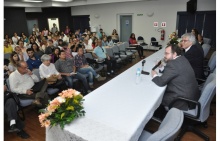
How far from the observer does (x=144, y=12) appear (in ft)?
31.6

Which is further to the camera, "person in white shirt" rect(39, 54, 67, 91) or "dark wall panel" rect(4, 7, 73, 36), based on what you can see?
"dark wall panel" rect(4, 7, 73, 36)

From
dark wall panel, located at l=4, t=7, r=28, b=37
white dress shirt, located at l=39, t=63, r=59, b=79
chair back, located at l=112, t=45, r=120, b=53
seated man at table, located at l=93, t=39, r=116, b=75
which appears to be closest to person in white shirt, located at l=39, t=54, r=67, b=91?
white dress shirt, located at l=39, t=63, r=59, b=79

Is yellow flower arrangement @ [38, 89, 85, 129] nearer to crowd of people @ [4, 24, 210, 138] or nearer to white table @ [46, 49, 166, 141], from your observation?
white table @ [46, 49, 166, 141]

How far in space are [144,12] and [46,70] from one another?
7.67 metres

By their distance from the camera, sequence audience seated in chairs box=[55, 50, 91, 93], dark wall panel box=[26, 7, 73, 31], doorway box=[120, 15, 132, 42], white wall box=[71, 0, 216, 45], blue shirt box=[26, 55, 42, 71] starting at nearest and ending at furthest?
audience seated in chairs box=[55, 50, 91, 93] < blue shirt box=[26, 55, 42, 71] < white wall box=[71, 0, 216, 45] < doorway box=[120, 15, 132, 42] < dark wall panel box=[26, 7, 73, 31]

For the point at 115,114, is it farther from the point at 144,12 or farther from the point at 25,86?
the point at 144,12

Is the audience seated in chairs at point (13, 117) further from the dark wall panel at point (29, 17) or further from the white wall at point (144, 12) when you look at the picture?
the dark wall panel at point (29, 17)

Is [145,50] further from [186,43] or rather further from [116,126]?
[116,126]

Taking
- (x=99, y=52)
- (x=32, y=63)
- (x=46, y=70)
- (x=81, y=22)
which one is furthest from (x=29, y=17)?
(x=46, y=70)

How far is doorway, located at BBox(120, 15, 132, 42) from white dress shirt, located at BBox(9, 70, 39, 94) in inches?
328

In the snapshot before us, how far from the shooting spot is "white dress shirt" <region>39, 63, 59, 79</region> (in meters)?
3.55

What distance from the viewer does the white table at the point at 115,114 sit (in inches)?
59.5

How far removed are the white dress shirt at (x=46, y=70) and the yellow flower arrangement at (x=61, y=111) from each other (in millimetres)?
2025

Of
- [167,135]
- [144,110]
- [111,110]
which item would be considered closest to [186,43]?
[144,110]
